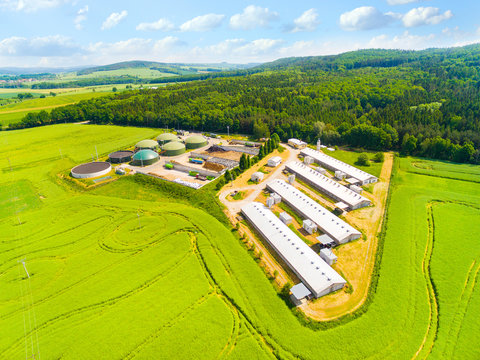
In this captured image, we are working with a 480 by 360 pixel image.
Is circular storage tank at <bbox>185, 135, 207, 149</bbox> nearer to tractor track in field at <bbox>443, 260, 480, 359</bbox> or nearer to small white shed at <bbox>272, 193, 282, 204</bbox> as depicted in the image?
small white shed at <bbox>272, 193, 282, 204</bbox>

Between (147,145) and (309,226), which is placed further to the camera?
(147,145)

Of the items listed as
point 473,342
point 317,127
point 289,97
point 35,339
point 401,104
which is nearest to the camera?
point 473,342

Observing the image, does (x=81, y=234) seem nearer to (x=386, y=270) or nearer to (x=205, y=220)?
(x=205, y=220)

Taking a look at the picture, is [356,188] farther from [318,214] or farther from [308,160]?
[308,160]

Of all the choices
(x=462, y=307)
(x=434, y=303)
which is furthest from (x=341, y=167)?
(x=462, y=307)

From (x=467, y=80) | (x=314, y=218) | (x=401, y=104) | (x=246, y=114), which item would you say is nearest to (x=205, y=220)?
(x=314, y=218)

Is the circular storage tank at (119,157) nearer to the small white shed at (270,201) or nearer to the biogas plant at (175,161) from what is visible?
the biogas plant at (175,161)
